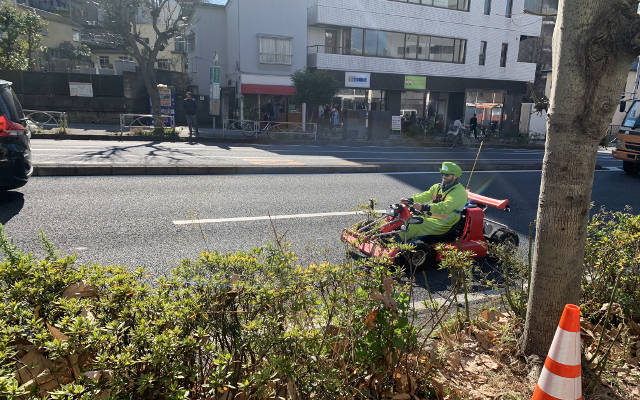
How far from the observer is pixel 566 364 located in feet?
6.68

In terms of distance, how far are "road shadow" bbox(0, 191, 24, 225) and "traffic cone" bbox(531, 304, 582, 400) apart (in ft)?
21.2

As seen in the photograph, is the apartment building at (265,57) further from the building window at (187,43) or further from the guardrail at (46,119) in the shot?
the guardrail at (46,119)

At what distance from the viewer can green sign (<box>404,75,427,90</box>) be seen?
30125 mm

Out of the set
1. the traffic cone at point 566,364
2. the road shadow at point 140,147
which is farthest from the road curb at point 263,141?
the traffic cone at point 566,364

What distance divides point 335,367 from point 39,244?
4534 millimetres

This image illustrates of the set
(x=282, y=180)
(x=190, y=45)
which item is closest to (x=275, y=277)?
(x=282, y=180)

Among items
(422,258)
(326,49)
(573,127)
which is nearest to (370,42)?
(326,49)

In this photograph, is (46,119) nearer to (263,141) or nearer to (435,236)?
(263,141)

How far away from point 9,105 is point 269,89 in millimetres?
21131

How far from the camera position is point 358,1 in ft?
91.7

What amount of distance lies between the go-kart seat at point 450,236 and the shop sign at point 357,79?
24.0m

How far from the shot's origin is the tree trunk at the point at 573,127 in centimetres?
227

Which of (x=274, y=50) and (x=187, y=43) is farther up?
(x=187, y=43)

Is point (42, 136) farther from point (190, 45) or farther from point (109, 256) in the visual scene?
point (190, 45)
